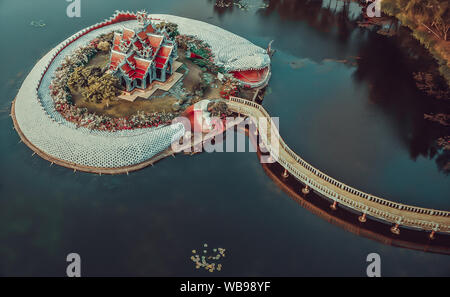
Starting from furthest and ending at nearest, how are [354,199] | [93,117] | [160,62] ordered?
[160,62] < [93,117] < [354,199]

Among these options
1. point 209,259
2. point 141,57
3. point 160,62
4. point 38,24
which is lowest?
point 209,259

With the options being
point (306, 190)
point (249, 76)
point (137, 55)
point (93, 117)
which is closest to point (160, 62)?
point (137, 55)

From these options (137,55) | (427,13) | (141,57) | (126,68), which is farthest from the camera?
(427,13)

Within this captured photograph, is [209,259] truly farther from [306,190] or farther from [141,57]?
[141,57]

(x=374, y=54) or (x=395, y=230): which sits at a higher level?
(x=374, y=54)

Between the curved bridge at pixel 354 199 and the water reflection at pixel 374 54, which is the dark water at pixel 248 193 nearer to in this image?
the water reflection at pixel 374 54

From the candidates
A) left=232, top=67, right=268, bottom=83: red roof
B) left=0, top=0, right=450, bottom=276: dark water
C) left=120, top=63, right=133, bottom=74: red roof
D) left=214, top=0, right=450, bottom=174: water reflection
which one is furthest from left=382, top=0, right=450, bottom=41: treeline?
left=120, top=63, right=133, bottom=74: red roof

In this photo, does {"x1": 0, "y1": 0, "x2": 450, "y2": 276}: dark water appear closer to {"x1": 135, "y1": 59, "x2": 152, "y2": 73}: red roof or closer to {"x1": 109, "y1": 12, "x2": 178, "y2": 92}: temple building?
{"x1": 109, "y1": 12, "x2": 178, "y2": 92}: temple building

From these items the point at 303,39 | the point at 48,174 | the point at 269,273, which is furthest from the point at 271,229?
the point at 303,39
